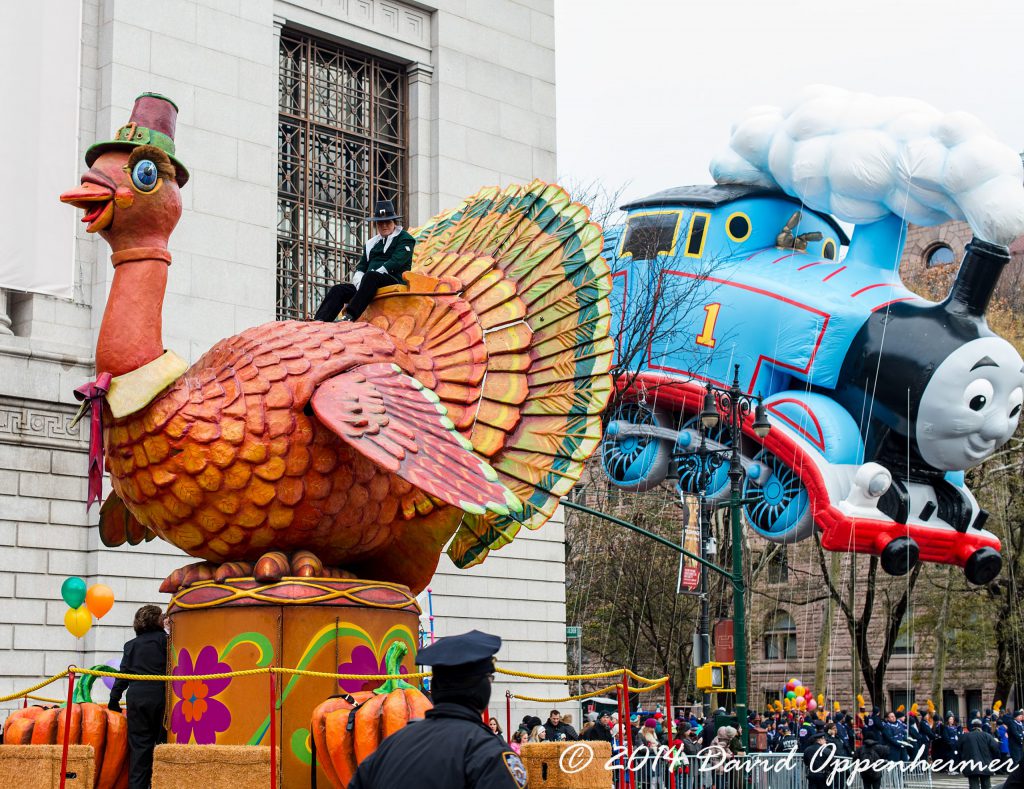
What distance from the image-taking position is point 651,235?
2686cm

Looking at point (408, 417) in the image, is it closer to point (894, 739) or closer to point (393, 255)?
point (393, 255)

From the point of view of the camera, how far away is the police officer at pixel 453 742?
182 inches

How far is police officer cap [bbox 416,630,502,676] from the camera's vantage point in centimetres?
485

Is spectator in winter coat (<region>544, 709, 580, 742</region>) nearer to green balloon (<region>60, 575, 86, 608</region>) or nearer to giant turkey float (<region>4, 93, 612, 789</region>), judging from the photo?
green balloon (<region>60, 575, 86, 608</region>)

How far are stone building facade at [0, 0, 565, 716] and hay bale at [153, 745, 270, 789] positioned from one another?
37.6 feet

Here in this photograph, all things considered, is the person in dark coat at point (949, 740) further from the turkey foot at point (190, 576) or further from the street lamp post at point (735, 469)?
the turkey foot at point (190, 576)

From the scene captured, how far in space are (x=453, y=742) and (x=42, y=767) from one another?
524cm

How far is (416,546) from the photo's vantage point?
403 inches

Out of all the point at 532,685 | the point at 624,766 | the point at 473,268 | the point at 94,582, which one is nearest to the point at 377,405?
the point at 473,268

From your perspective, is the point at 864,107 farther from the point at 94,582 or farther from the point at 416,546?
the point at 416,546

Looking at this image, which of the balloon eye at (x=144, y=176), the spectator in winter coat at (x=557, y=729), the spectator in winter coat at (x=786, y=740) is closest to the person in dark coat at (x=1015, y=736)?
the spectator in winter coat at (x=786, y=740)

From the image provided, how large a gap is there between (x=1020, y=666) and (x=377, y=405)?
3466 cm

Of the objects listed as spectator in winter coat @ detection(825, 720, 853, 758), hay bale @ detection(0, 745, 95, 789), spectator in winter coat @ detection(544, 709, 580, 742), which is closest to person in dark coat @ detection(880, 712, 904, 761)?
spectator in winter coat @ detection(825, 720, 853, 758)

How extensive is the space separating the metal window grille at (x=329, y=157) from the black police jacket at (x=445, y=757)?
18771 mm
